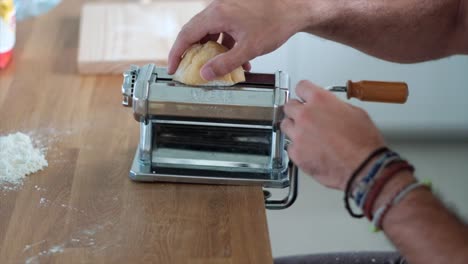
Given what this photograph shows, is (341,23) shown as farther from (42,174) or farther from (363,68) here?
(363,68)

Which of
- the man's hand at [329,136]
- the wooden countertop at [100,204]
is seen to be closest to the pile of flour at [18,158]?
the wooden countertop at [100,204]

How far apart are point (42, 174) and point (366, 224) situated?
1.32 meters

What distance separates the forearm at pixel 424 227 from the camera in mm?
982

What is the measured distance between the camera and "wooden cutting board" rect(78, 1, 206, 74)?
5.20 feet

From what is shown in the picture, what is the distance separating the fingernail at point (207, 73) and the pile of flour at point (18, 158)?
307 millimetres

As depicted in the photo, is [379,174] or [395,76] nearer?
[379,174]

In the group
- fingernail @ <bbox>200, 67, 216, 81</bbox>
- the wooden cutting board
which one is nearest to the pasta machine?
fingernail @ <bbox>200, 67, 216, 81</bbox>

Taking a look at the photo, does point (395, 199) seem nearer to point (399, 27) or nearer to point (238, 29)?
point (238, 29)

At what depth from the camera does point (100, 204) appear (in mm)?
1201

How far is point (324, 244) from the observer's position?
7.49 ft

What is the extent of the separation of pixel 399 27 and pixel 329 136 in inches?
19.5

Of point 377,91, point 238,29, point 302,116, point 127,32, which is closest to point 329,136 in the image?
point 302,116

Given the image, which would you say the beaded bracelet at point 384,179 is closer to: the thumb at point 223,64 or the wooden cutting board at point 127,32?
the thumb at point 223,64

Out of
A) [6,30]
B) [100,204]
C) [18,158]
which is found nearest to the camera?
[100,204]
